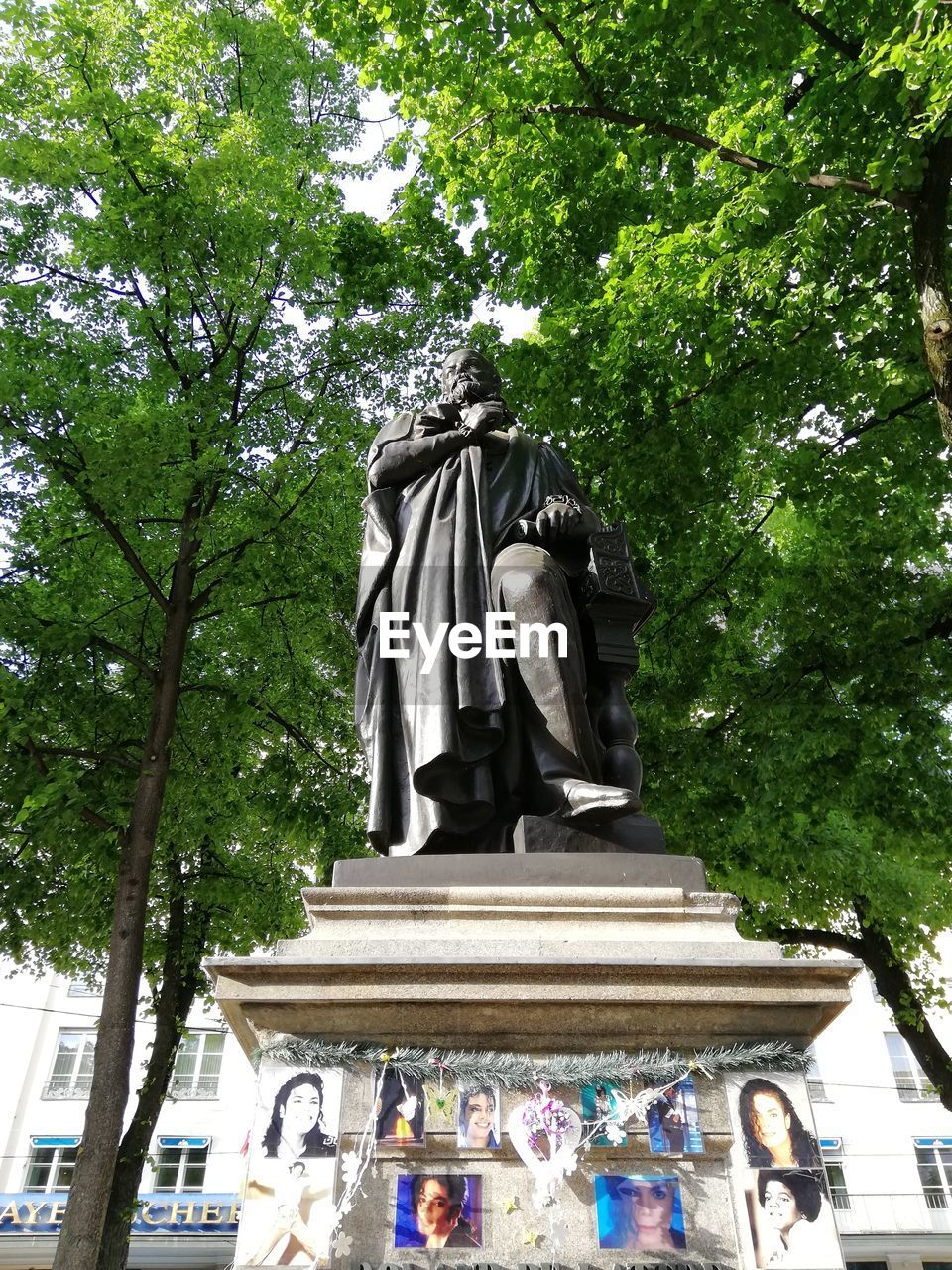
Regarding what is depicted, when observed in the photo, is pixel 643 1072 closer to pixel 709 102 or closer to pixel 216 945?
pixel 709 102

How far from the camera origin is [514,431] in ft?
17.1

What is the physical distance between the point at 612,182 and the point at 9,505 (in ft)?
23.5

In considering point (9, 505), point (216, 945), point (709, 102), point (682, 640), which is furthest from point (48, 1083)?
point (709, 102)

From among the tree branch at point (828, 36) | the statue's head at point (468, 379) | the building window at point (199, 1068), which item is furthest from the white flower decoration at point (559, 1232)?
the building window at point (199, 1068)

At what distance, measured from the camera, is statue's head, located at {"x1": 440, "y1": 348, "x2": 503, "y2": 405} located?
5332mm

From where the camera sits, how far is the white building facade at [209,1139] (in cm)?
2270

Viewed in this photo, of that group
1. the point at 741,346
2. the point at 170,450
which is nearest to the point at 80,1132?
the point at 170,450

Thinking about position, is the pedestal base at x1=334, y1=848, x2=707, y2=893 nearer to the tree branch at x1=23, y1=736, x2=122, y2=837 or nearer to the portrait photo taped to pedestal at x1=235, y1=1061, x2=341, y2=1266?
the portrait photo taped to pedestal at x1=235, y1=1061, x2=341, y2=1266

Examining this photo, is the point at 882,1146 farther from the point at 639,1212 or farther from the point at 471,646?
the point at 639,1212

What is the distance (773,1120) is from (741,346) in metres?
7.63

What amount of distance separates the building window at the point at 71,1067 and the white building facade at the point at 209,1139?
25 mm

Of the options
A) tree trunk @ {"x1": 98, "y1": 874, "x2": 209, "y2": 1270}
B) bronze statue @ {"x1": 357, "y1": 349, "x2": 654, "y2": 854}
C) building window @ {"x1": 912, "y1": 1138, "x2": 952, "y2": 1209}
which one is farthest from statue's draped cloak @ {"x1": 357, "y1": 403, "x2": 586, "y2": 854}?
building window @ {"x1": 912, "y1": 1138, "x2": 952, "y2": 1209}

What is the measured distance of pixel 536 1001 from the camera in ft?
9.46

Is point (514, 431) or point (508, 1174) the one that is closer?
point (508, 1174)
